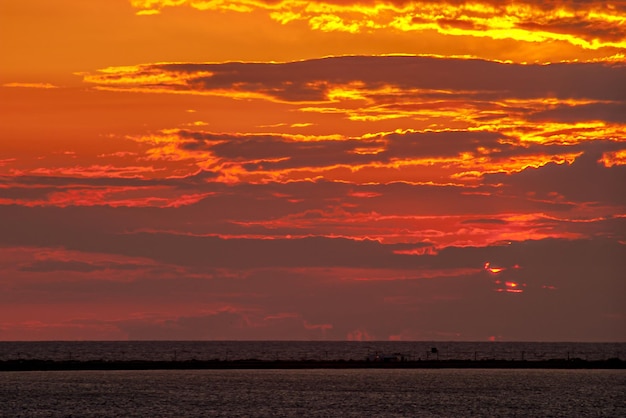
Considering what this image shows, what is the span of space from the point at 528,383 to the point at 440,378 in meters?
18.2

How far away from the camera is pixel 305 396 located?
15275 cm

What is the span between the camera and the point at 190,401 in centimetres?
14400

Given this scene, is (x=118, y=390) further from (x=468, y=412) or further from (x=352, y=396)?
(x=468, y=412)

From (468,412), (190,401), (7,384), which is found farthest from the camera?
(7,384)

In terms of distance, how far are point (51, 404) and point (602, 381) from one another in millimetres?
92367

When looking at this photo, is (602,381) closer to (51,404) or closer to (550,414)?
(550,414)

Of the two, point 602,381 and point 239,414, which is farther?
point 602,381

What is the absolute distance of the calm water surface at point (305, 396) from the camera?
431 ft

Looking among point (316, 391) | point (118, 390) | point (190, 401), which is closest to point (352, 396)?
point (316, 391)

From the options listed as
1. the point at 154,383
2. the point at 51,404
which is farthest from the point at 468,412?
the point at 154,383

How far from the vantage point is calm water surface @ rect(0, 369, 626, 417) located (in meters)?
132

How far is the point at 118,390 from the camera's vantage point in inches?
6398

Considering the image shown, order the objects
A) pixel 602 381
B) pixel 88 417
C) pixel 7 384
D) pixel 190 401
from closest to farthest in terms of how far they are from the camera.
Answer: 1. pixel 88 417
2. pixel 190 401
3. pixel 7 384
4. pixel 602 381

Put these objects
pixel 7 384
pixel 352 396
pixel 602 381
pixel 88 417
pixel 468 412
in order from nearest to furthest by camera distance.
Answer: pixel 88 417, pixel 468 412, pixel 352 396, pixel 7 384, pixel 602 381
